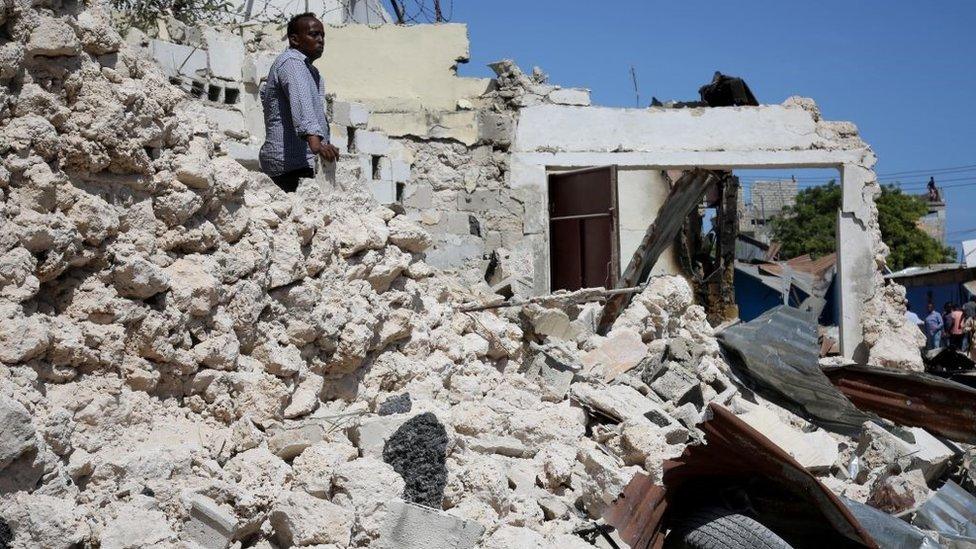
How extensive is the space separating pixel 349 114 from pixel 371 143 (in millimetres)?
576

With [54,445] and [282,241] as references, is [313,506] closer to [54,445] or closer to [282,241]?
[54,445]

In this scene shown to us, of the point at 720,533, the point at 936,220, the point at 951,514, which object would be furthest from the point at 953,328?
the point at 936,220

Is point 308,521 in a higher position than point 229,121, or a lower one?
lower

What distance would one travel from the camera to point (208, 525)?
357 centimetres

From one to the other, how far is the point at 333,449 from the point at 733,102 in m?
8.57

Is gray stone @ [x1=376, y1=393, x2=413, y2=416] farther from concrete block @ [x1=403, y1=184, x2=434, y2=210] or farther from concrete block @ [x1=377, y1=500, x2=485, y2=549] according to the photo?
concrete block @ [x1=403, y1=184, x2=434, y2=210]

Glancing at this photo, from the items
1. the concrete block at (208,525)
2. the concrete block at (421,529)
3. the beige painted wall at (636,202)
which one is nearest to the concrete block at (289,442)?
the concrete block at (421,529)

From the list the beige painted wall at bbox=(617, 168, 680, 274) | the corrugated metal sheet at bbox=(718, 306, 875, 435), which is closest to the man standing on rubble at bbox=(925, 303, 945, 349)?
the beige painted wall at bbox=(617, 168, 680, 274)

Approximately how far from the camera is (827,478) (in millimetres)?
6359

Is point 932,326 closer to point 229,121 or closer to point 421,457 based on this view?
point 229,121

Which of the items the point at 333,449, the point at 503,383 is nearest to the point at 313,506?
the point at 333,449

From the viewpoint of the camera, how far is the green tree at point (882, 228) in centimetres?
3164

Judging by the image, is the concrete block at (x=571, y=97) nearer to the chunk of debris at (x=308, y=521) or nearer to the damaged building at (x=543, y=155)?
the damaged building at (x=543, y=155)

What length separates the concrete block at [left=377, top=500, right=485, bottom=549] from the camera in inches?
152
